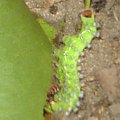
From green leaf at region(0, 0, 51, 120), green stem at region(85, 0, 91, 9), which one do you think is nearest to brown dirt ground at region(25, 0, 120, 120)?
green stem at region(85, 0, 91, 9)

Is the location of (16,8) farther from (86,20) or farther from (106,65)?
(106,65)

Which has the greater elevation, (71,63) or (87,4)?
(87,4)

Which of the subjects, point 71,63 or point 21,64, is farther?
point 71,63

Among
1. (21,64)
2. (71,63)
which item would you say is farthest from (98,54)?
(21,64)

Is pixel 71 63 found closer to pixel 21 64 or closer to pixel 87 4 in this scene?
pixel 87 4

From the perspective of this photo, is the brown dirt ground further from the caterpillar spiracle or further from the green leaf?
the green leaf

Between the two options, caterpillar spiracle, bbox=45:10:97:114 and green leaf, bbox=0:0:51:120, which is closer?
green leaf, bbox=0:0:51:120
